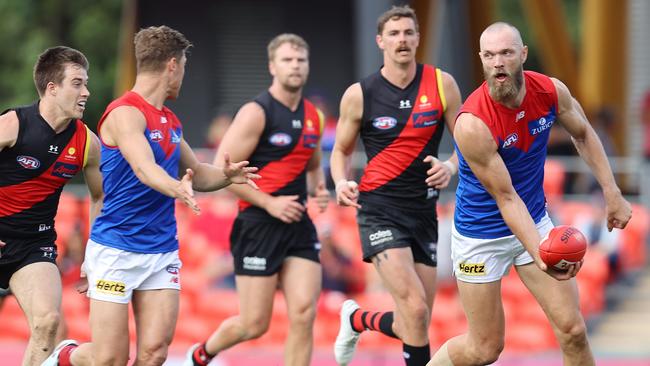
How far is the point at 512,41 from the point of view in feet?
23.4

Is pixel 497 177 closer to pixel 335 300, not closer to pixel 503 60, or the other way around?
pixel 503 60

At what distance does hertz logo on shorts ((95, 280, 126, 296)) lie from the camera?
772 centimetres

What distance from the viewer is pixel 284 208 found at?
902 cm

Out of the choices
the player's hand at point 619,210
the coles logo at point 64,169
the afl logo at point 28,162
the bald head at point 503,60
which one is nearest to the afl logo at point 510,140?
the bald head at point 503,60

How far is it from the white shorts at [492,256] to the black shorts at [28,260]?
2.74 m

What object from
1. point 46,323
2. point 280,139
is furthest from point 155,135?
point 280,139

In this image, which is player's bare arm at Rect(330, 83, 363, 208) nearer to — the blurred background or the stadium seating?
the blurred background

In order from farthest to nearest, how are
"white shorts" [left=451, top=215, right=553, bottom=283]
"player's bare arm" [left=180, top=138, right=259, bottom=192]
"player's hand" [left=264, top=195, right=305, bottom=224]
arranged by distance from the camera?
"player's hand" [left=264, top=195, right=305, bottom=224], "player's bare arm" [left=180, top=138, right=259, bottom=192], "white shorts" [left=451, top=215, right=553, bottom=283]

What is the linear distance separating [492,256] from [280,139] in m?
2.20

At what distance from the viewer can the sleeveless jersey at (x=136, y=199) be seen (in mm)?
7770

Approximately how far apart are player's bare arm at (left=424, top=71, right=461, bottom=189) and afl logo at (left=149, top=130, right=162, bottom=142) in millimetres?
1854

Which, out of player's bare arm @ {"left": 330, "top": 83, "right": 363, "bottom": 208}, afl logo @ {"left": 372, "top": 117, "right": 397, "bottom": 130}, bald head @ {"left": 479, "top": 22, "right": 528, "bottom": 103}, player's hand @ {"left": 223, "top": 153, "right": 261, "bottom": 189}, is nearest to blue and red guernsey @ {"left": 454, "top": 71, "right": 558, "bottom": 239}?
bald head @ {"left": 479, "top": 22, "right": 528, "bottom": 103}

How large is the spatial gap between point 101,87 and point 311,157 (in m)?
20.9

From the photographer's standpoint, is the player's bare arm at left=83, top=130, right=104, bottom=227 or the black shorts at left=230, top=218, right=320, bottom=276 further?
the black shorts at left=230, top=218, right=320, bottom=276
